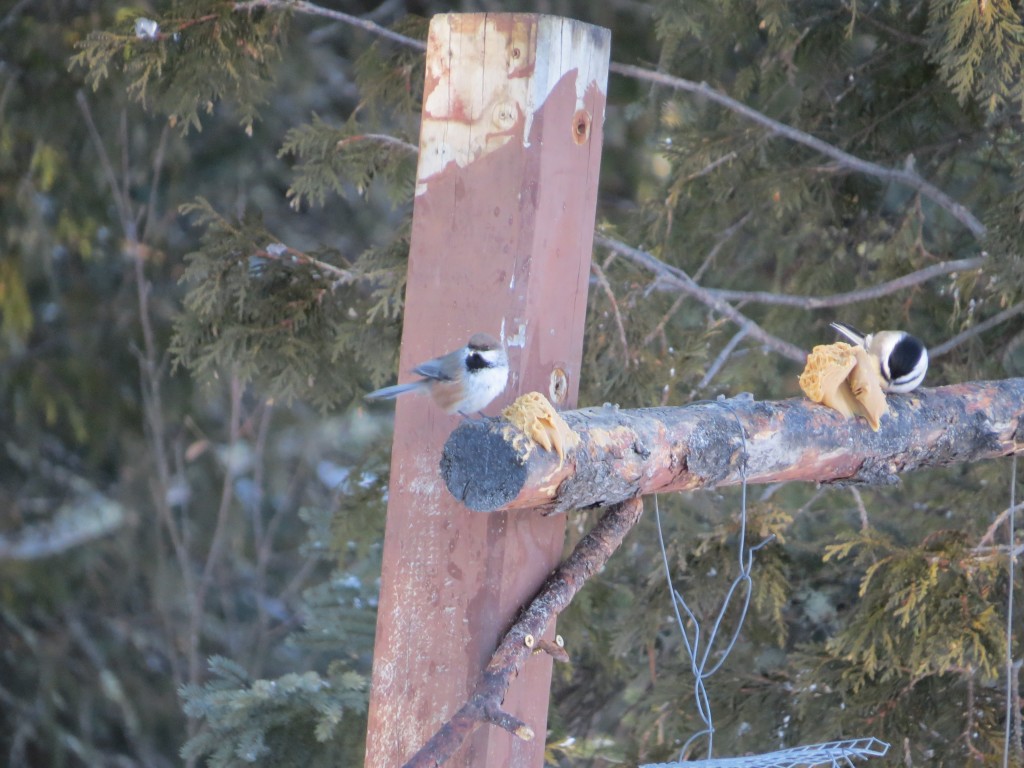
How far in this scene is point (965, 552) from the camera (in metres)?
2.88

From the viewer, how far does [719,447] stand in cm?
208

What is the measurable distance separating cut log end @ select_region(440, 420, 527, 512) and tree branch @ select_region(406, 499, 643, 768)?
0.28 meters

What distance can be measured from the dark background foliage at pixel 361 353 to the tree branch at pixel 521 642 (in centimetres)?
88

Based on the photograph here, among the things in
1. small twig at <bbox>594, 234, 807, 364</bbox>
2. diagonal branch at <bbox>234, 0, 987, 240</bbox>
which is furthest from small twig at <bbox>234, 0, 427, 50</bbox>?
small twig at <bbox>594, 234, 807, 364</bbox>

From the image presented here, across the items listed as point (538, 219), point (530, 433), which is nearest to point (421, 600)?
point (530, 433)

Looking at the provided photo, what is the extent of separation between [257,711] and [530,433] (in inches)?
79.6

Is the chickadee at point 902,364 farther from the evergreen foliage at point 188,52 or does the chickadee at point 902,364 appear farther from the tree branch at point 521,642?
the evergreen foliage at point 188,52

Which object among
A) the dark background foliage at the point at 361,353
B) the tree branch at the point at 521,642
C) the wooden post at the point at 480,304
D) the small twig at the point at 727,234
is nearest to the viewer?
the tree branch at the point at 521,642

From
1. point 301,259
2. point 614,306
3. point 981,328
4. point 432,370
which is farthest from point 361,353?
point 981,328

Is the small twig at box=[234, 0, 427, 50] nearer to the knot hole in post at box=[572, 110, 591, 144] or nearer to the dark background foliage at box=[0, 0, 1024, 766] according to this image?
the dark background foliage at box=[0, 0, 1024, 766]

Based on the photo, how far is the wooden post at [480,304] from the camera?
1901 mm

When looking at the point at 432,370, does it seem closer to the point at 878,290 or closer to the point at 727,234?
the point at 878,290

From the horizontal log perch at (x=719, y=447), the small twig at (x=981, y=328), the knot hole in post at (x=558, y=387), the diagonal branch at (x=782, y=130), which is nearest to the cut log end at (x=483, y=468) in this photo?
the horizontal log perch at (x=719, y=447)

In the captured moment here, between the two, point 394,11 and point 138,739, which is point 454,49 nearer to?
point 394,11
